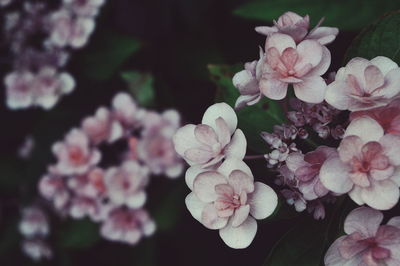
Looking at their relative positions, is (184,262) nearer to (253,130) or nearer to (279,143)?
(253,130)

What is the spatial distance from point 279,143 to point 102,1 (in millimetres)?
1115

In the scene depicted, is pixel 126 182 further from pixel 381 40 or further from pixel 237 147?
pixel 381 40

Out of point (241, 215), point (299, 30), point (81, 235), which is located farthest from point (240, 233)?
point (81, 235)

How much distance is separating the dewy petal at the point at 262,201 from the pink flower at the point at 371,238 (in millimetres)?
120

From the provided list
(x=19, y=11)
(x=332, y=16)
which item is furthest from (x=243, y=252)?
(x=19, y=11)

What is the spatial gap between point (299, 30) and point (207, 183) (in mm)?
314

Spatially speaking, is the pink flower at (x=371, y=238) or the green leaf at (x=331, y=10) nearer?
the pink flower at (x=371, y=238)

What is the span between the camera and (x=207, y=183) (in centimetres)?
91

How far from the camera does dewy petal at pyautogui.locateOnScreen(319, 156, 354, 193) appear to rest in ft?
2.68

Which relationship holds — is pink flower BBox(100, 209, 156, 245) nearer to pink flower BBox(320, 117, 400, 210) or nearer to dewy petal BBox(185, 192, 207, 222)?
dewy petal BBox(185, 192, 207, 222)

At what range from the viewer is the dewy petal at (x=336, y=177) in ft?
2.68

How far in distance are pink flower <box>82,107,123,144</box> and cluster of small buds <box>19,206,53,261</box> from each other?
44 centimetres

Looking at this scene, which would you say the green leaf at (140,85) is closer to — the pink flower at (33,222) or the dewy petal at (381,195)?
the pink flower at (33,222)

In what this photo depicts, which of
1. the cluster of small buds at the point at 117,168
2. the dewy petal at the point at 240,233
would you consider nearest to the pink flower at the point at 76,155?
the cluster of small buds at the point at 117,168
